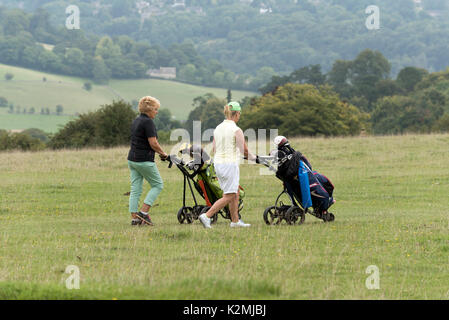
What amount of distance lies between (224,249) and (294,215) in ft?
11.5

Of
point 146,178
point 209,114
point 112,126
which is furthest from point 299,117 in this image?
point 209,114

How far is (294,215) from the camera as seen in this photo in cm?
1370

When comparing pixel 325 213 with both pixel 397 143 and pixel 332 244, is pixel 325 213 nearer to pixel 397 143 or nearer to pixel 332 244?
pixel 332 244

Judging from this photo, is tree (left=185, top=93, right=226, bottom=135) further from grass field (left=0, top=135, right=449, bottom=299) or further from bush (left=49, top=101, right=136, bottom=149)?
grass field (left=0, top=135, right=449, bottom=299)

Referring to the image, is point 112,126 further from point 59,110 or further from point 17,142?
point 59,110

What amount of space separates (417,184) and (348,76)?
458ft

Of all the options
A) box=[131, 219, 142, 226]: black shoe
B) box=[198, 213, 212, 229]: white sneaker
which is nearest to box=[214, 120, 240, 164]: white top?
box=[198, 213, 212, 229]: white sneaker

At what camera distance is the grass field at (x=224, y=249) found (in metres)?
7.46

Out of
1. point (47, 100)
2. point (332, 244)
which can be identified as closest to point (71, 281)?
point (332, 244)

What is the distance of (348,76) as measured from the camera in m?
161

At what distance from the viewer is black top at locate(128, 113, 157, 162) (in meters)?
13.1

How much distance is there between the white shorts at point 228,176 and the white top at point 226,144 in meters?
0.09

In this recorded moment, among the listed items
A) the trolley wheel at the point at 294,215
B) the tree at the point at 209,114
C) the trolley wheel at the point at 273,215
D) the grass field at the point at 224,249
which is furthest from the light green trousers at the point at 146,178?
the tree at the point at 209,114

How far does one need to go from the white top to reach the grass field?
124 cm
